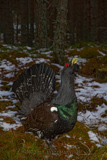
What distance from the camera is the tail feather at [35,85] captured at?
12.4 ft

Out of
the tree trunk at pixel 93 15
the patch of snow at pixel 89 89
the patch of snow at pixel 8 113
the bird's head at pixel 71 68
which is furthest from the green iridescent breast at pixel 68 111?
the tree trunk at pixel 93 15

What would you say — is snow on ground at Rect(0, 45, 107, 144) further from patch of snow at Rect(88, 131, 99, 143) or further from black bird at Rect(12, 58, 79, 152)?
black bird at Rect(12, 58, 79, 152)

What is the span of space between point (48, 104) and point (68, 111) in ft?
1.29

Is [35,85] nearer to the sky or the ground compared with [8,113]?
nearer to the sky

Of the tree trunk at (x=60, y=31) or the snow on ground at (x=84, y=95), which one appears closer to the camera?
the snow on ground at (x=84, y=95)

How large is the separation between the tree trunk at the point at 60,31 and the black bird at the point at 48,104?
180 inches

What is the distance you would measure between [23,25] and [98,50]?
332 inches

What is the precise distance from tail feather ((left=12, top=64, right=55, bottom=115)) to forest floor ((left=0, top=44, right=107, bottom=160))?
617 millimetres

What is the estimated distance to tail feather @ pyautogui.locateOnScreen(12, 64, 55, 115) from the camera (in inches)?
148

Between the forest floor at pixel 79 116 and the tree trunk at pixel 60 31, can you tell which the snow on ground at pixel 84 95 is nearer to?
the forest floor at pixel 79 116

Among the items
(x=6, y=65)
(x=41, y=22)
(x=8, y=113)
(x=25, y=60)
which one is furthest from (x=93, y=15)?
(x=8, y=113)

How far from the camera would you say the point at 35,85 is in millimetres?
3865

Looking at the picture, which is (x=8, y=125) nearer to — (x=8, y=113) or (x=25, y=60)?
(x=8, y=113)

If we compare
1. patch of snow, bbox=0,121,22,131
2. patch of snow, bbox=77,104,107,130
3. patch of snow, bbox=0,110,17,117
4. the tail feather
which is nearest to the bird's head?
the tail feather
